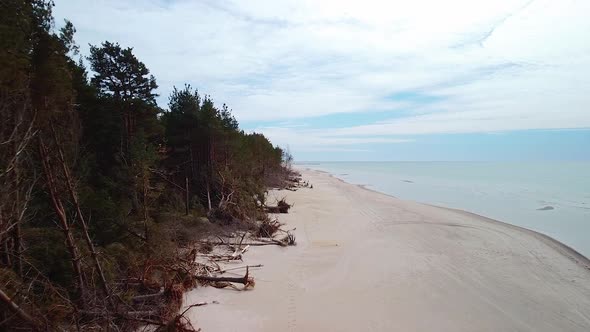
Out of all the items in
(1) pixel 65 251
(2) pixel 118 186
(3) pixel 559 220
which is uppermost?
(2) pixel 118 186

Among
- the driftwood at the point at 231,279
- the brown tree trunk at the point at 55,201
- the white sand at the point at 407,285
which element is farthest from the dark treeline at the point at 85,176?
the white sand at the point at 407,285

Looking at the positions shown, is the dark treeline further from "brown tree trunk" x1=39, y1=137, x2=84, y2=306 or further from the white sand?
the white sand

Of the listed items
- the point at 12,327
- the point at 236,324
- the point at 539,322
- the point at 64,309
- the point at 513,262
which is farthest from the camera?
the point at 513,262

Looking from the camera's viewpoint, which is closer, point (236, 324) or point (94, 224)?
point (236, 324)

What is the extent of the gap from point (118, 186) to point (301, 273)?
6.50m

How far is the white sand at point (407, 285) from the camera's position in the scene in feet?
21.0

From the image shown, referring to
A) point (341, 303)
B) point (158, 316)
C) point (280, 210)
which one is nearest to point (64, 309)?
point (158, 316)

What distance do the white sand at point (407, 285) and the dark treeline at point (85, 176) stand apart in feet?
7.12

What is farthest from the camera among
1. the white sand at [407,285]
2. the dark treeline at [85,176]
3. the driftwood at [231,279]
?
the driftwood at [231,279]

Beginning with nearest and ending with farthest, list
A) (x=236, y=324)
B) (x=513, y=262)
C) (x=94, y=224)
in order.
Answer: (x=236, y=324) < (x=94, y=224) < (x=513, y=262)

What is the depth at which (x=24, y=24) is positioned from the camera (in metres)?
6.33

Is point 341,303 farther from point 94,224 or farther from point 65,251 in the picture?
point 94,224

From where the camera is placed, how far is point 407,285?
8266 mm

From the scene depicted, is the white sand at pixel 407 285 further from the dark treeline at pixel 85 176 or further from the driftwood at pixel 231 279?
the dark treeline at pixel 85 176
